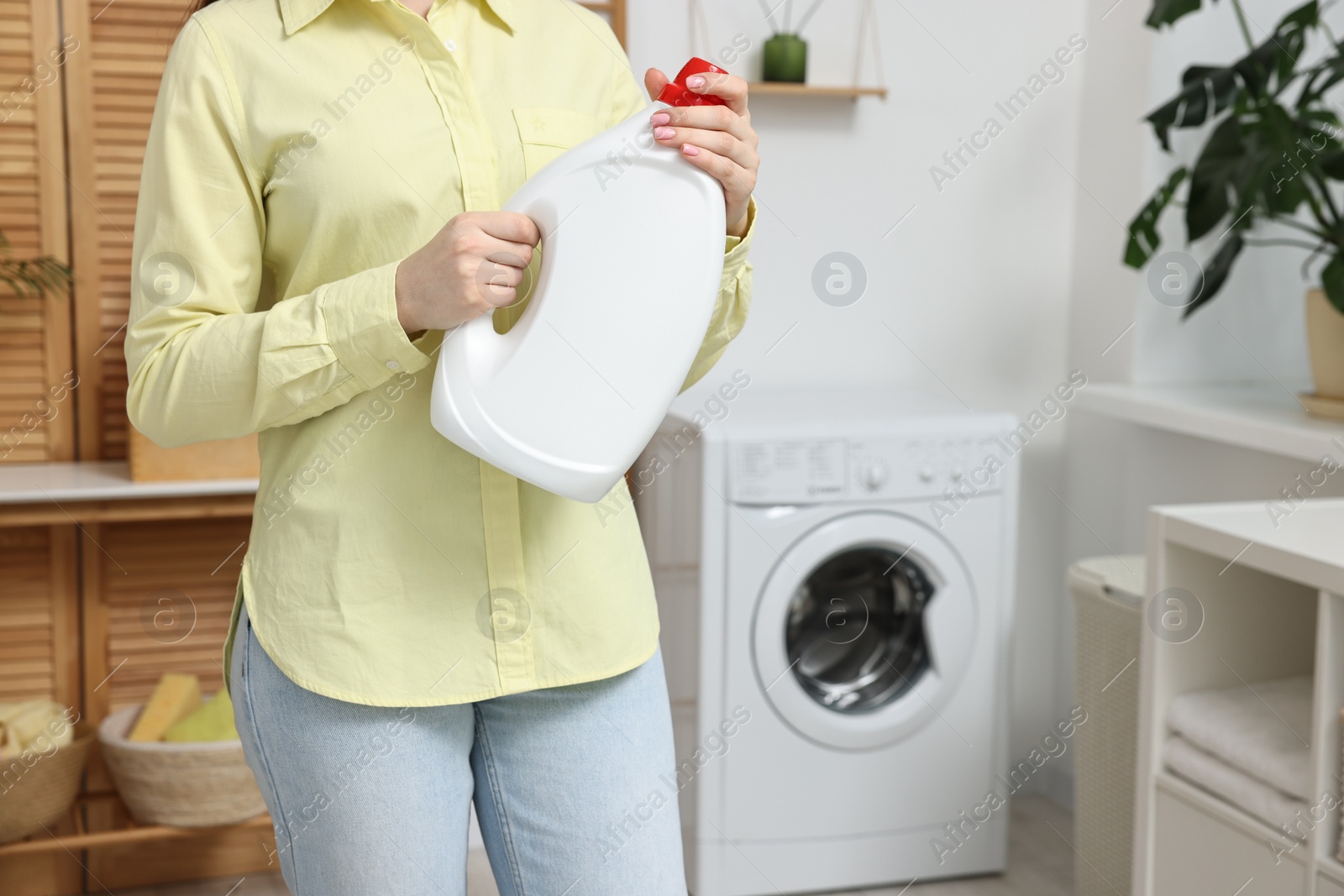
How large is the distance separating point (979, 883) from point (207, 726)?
145cm

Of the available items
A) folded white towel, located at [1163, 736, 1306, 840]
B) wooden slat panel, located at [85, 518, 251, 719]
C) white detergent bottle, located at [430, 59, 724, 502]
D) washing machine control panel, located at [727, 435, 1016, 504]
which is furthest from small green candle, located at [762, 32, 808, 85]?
white detergent bottle, located at [430, 59, 724, 502]

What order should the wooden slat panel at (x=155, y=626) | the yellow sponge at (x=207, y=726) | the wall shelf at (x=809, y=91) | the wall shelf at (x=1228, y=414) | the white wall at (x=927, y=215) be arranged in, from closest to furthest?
the wall shelf at (x=1228, y=414) → the yellow sponge at (x=207, y=726) → the wooden slat panel at (x=155, y=626) → the wall shelf at (x=809, y=91) → the white wall at (x=927, y=215)

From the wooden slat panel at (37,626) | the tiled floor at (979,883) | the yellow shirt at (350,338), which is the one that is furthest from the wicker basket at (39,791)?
the yellow shirt at (350,338)

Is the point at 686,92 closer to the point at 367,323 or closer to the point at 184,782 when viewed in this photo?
the point at 367,323

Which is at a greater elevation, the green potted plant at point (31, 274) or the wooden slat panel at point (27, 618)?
the green potted plant at point (31, 274)

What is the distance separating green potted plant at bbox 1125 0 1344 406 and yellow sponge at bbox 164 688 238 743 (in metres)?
1.83

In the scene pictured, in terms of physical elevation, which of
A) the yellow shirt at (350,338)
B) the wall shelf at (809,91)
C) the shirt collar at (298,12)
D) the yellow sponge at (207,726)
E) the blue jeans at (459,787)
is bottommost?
the yellow sponge at (207,726)

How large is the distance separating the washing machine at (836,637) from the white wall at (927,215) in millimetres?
310

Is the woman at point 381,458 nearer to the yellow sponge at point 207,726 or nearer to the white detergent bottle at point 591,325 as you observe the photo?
the white detergent bottle at point 591,325

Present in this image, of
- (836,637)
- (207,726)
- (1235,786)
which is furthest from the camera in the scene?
(836,637)

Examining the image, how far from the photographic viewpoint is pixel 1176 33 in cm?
241

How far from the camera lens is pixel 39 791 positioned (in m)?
2.01

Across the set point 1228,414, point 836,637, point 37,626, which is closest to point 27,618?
point 37,626

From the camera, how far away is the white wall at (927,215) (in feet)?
8.18
